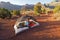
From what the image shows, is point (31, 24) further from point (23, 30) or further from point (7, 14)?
point (7, 14)

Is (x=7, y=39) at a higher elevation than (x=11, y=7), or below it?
higher

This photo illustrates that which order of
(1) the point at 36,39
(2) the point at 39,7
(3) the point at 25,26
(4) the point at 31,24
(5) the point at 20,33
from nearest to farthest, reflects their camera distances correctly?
(1) the point at 36,39, (5) the point at 20,33, (3) the point at 25,26, (4) the point at 31,24, (2) the point at 39,7

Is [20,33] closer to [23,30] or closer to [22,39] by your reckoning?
[23,30]

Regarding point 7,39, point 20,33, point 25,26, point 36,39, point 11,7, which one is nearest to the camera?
point 36,39

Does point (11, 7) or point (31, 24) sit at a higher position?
point (31, 24)

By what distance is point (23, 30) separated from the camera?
16188 mm

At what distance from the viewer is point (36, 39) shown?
12.6 m

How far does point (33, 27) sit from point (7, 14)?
48.0 feet

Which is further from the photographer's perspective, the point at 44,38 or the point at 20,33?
the point at 20,33

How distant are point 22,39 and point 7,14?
63.1ft

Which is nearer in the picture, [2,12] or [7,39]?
[7,39]

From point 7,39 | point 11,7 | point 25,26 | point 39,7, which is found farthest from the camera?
point 11,7

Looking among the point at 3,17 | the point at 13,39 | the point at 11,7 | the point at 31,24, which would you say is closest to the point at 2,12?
the point at 3,17

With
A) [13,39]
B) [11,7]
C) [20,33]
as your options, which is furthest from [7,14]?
[11,7]
